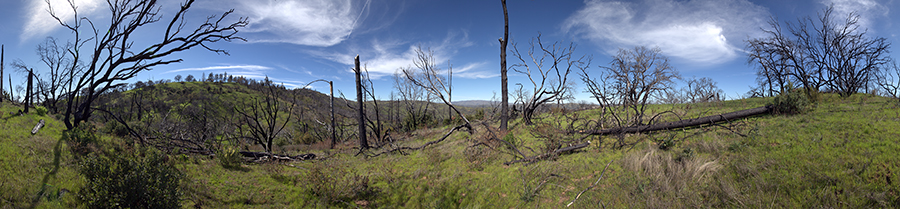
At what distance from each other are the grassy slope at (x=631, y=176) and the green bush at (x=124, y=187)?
1.14 ft

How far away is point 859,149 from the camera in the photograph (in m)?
4.58

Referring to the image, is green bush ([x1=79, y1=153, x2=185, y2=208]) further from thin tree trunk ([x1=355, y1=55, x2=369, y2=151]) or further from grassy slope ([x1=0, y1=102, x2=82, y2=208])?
thin tree trunk ([x1=355, y1=55, x2=369, y2=151])

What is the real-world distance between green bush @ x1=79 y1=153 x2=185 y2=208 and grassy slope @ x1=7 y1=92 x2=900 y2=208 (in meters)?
0.35

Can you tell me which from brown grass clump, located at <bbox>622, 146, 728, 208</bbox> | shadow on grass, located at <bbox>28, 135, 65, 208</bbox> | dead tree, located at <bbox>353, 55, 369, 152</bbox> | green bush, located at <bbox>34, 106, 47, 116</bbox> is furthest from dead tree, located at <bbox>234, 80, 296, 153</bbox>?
brown grass clump, located at <bbox>622, 146, 728, 208</bbox>

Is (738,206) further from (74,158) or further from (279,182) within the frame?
(74,158)

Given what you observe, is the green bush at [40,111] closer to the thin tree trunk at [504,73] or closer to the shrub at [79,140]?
the shrub at [79,140]

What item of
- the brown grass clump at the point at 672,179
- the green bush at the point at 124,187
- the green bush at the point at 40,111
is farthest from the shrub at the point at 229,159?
the brown grass clump at the point at 672,179

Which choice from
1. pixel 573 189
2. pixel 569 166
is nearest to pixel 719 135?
pixel 569 166

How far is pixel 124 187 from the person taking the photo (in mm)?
3619

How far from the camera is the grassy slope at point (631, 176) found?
3.84 metres

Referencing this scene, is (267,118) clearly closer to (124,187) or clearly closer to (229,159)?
(229,159)

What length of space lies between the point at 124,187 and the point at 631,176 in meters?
7.71

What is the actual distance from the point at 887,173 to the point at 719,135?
3.17 m

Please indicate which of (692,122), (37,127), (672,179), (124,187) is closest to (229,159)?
(37,127)
